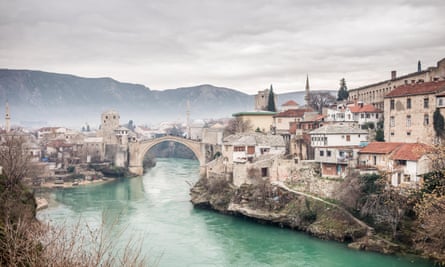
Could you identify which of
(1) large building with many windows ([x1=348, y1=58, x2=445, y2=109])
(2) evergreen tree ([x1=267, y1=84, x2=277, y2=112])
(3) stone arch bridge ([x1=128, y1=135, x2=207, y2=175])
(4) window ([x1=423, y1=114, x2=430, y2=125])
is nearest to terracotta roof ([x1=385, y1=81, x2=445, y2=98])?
(4) window ([x1=423, y1=114, x2=430, y2=125])

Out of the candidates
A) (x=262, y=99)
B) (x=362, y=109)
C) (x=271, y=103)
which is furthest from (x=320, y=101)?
(x=362, y=109)

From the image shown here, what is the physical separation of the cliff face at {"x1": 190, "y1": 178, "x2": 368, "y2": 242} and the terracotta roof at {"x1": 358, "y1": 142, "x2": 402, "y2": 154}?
3742mm

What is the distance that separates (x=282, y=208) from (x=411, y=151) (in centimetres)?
743

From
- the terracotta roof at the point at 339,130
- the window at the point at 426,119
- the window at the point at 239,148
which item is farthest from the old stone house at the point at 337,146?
the window at the point at 239,148

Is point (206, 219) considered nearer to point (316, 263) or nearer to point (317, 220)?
point (317, 220)

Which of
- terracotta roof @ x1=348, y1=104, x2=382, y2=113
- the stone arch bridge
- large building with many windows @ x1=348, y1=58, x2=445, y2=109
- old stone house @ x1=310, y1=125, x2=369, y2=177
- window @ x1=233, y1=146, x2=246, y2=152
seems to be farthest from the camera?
the stone arch bridge

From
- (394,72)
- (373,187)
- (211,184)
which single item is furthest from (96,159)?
(373,187)

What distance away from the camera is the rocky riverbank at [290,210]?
66.6 feet

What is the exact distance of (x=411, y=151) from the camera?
21.5 metres

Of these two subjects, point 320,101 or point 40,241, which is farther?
point 320,101

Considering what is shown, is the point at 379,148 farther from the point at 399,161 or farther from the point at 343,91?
the point at 343,91

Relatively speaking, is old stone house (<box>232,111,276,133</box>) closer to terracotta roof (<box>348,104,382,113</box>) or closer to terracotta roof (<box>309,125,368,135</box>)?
terracotta roof (<box>348,104,382,113</box>)

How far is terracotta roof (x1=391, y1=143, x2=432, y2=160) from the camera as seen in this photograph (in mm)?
20583

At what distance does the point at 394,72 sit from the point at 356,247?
1899 cm
